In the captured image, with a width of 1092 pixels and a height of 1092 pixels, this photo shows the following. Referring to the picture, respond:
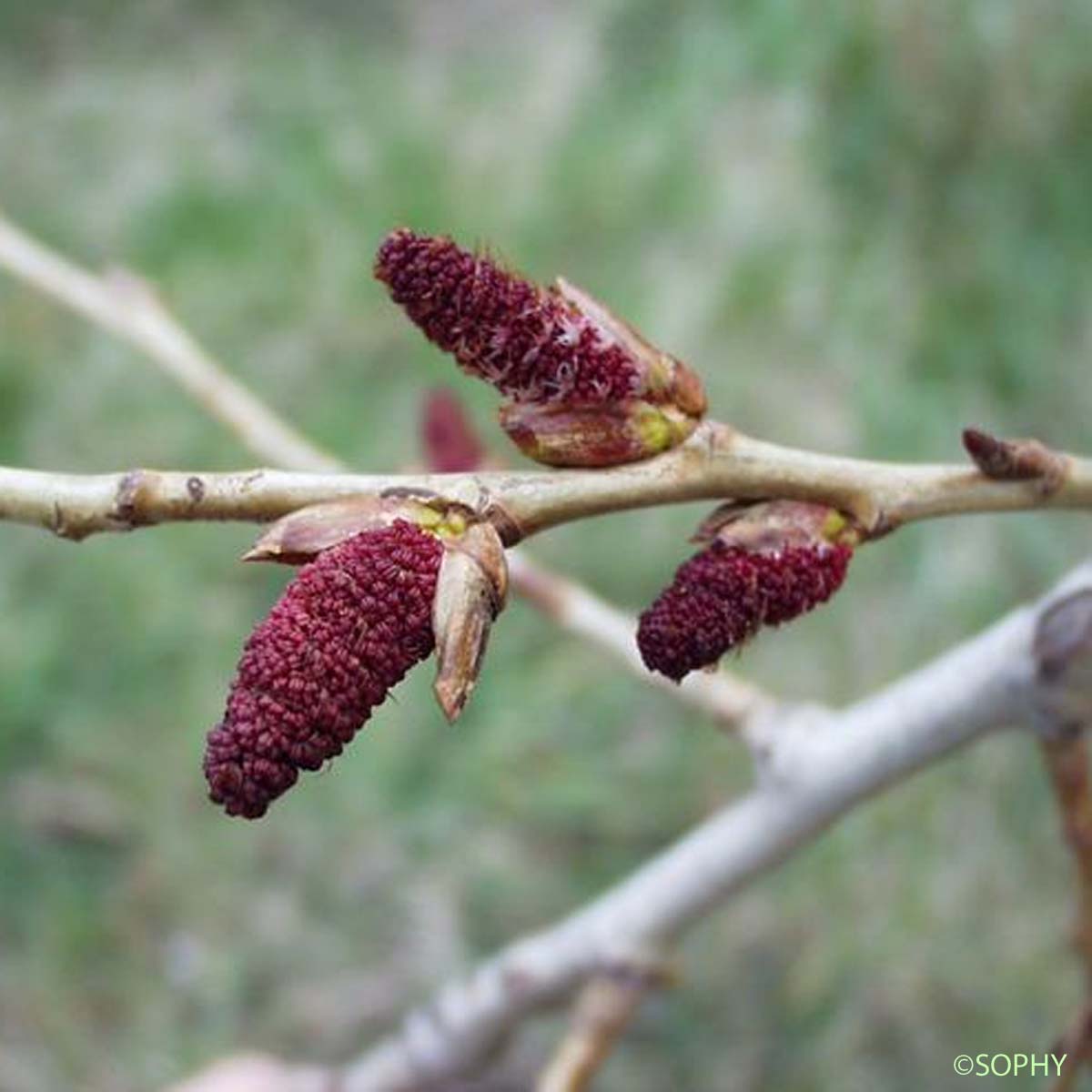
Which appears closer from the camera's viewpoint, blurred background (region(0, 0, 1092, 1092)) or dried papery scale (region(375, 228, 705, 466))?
dried papery scale (region(375, 228, 705, 466))

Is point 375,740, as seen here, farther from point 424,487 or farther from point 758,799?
point 424,487

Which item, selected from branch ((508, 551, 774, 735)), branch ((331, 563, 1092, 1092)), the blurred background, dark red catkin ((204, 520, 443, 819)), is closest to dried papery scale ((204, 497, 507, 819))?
dark red catkin ((204, 520, 443, 819))

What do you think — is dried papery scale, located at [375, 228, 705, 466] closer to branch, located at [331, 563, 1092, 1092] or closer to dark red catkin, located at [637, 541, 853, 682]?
dark red catkin, located at [637, 541, 853, 682]

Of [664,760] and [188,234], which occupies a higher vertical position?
[188,234]

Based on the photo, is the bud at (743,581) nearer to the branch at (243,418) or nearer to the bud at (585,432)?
the bud at (585,432)

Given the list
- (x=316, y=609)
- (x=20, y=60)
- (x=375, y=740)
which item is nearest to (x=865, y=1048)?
(x=375, y=740)

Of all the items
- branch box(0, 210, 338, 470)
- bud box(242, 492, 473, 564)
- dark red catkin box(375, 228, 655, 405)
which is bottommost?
bud box(242, 492, 473, 564)

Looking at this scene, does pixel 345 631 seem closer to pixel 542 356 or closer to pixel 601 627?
pixel 542 356
